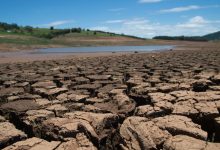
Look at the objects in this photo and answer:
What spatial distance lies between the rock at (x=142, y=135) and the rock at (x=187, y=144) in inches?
4.3

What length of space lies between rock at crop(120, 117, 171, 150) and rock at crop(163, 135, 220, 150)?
11 cm

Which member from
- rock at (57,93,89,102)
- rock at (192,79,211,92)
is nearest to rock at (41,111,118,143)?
rock at (57,93,89,102)

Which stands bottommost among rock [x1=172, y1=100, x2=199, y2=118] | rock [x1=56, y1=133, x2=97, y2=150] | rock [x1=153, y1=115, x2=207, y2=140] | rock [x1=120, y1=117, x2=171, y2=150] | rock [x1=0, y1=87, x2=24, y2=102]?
rock [x1=0, y1=87, x2=24, y2=102]

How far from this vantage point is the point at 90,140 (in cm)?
292

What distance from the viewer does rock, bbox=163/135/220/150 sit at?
2488 mm

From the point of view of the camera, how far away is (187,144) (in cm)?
255

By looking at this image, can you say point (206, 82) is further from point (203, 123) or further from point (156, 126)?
point (156, 126)

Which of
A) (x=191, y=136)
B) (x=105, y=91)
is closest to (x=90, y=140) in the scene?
(x=191, y=136)

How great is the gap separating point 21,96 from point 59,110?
118cm

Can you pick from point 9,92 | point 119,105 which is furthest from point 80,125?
point 9,92

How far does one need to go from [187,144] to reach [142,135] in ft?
1.39

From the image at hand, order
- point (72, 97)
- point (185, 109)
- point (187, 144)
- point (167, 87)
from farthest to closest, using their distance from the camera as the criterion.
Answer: point (167, 87) < point (72, 97) < point (185, 109) < point (187, 144)

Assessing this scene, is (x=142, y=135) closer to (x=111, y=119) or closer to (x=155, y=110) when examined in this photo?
(x=111, y=119)

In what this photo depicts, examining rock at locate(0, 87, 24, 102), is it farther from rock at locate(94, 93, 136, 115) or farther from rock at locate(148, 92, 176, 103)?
rock at locate(148, 92, 176, 103)
